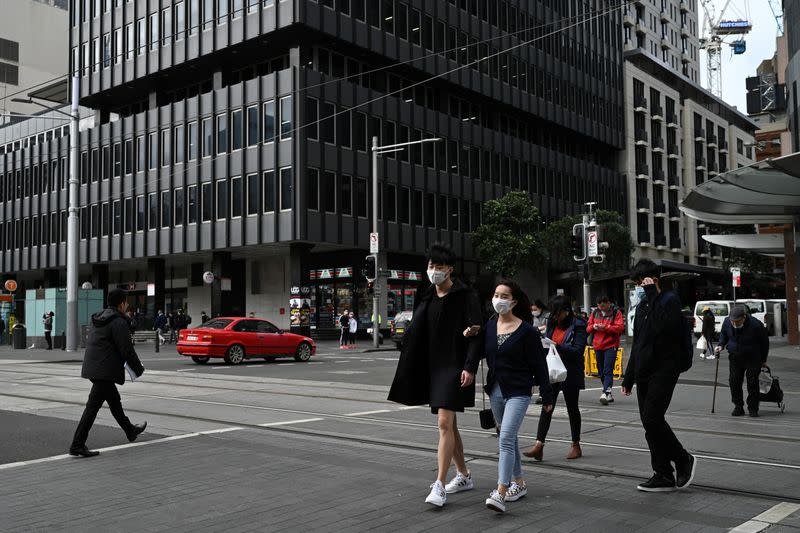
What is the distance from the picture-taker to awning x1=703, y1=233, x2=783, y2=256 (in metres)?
30.3

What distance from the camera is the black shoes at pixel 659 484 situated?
20.7ft

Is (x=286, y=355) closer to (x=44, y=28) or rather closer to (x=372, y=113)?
(x=372, y=113)

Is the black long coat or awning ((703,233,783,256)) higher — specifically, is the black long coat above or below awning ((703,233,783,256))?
below

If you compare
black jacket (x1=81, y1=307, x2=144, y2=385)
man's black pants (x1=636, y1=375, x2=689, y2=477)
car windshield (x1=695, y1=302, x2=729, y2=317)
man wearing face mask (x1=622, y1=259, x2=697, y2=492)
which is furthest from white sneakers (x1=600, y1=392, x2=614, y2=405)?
car windshield (x1=695, y1=302, x2=729, y2=317)

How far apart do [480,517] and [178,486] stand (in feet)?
8.71

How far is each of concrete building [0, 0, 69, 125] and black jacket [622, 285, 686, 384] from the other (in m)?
68.9

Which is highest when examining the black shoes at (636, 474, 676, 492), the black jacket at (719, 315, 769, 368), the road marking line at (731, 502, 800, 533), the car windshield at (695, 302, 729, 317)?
the car windshield at (695, 302, 729, 317)

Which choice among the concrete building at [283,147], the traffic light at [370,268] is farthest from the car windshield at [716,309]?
the concrete building at [283,147]

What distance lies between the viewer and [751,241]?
A: 3098cm

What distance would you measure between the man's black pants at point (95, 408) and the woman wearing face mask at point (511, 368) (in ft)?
14.4

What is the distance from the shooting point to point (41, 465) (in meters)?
7.61

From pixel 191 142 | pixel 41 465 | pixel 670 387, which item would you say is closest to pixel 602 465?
pixel 670 387

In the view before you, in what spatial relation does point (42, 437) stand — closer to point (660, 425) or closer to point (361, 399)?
point (361, 399)

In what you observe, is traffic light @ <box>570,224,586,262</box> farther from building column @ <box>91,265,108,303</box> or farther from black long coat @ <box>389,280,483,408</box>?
building column @ <box>91,265,108,303</box>
